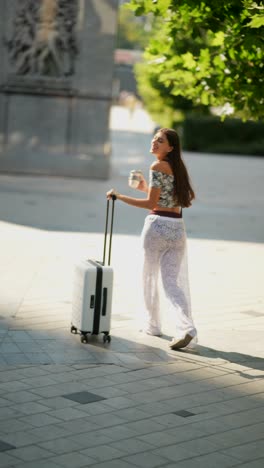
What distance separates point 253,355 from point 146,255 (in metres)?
1.19

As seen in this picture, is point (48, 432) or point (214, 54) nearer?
point (48, 432)

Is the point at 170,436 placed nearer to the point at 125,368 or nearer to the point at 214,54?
the point at 125,368

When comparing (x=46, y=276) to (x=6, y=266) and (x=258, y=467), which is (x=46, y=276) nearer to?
(x=6, y=266)

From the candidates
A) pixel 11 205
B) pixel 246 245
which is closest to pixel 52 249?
pixel 246 245

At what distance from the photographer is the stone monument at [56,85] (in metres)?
23.2

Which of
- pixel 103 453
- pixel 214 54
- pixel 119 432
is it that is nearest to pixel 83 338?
pixel 119 432

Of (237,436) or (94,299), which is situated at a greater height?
(94,299)

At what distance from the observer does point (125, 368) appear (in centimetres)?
802

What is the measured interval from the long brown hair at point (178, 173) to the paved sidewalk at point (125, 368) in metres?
1.24

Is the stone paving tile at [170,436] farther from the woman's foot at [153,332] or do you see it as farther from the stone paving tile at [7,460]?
the woman's foot at [153,332]

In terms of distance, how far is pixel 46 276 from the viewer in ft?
38.4

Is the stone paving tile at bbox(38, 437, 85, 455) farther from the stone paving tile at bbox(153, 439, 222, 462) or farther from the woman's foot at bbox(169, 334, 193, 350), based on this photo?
the woman's foot at bbox(169, 334, 193, 350)

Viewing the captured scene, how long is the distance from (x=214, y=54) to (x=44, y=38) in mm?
12581

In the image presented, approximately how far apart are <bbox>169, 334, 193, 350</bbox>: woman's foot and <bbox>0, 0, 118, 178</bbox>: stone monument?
15.3 m
